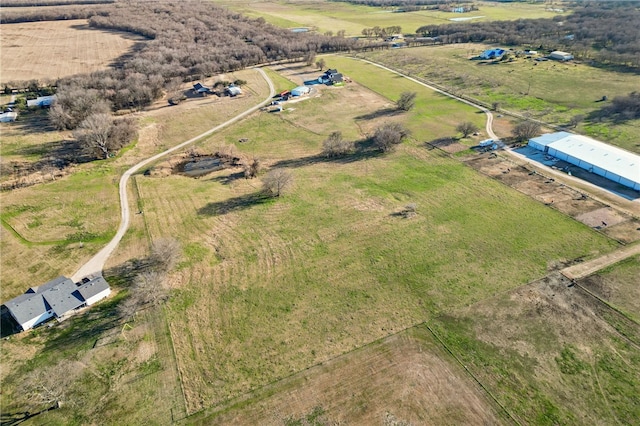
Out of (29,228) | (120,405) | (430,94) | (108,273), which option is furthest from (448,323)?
(430,94)

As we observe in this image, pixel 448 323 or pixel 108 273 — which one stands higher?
pixel 108 273

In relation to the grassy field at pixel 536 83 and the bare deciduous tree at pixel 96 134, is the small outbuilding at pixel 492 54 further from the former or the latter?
the bare deciduous tree at pixel 96 134

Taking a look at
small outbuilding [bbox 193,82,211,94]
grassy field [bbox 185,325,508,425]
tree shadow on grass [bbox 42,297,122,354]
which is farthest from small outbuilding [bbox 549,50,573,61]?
tree shadow on grass [bbox 42,297,122,354]

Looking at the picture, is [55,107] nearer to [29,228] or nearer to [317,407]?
[29,228]

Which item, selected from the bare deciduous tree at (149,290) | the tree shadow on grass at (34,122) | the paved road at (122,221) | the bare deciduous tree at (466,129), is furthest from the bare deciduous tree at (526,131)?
the tree shadow on grass at (34,122)

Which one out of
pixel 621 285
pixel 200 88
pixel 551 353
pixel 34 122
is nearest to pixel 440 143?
pixel 621 285

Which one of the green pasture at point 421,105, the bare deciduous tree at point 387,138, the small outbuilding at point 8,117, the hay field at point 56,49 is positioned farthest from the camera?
the hay field at point 56,49
